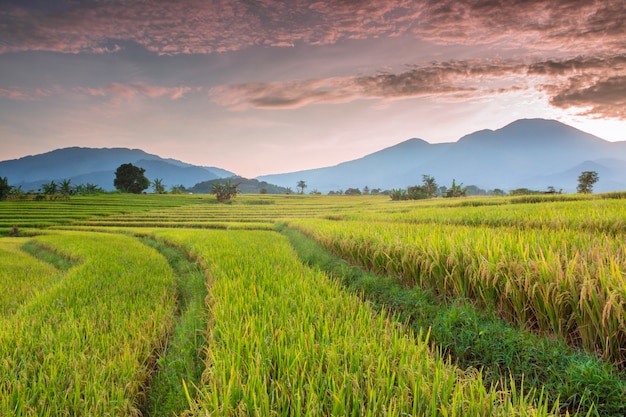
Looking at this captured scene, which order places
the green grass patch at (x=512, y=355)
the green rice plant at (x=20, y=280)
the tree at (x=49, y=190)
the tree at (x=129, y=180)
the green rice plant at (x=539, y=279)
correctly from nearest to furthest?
1. the green grass patch at (x=512, y=355)
2. the green rice plant at (x=539, y=279)
3. the green rice plant at (x=20, y=280)
4. the tree at (x=49, y=190)
5. the tree at (x=129, y=180)

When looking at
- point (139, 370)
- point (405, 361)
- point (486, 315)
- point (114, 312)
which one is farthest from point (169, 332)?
point (486, 315)

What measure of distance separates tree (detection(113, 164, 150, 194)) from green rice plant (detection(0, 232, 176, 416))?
7771 centimetres

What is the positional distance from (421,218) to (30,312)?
11.5 m

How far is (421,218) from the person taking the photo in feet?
39.3

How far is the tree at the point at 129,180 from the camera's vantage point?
72.9 meters

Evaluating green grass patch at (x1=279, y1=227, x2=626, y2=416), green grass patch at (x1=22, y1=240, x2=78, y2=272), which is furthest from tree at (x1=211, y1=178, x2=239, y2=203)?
green grass patch at (x1=279, y1=227, x2=626, y2=416)

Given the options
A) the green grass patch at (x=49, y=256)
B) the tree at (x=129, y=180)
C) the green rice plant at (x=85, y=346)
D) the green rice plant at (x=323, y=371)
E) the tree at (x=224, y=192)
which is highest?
the tree at (x=129, y=180)

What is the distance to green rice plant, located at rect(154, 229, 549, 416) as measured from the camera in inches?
75.0

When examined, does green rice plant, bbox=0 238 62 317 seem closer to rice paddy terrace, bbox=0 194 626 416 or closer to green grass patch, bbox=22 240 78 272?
rice paddy terrace, bbox=0 194 626 416

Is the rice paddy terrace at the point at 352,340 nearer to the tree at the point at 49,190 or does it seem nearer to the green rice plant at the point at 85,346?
the green rice plant at the point at 85,346

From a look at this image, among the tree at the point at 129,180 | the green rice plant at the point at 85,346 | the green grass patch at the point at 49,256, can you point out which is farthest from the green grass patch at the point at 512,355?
the tree at the point at 129,180

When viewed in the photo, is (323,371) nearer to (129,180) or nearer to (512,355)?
(512,355)

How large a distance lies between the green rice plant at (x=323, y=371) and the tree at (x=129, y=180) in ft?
269

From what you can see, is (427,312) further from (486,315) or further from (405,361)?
(405,361)
